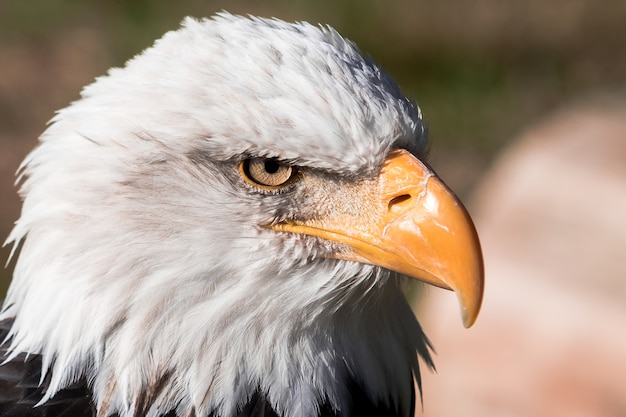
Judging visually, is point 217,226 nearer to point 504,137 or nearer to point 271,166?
point 271,166

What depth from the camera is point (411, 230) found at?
2.29 meters

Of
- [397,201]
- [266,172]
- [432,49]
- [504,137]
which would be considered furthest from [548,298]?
[432,49]

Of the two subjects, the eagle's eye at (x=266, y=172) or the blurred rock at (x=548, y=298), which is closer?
the eagle's eye at (x=266, y=172)

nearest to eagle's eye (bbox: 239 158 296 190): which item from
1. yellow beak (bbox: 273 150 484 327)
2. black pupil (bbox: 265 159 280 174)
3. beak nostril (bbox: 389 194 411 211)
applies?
black pupil (bbox: 265 159 280 174)

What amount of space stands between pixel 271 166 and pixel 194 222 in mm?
225

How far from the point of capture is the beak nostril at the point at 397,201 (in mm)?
2340

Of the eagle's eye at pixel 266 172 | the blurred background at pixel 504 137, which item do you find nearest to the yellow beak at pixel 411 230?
the eagle's eye at pixel 266 172

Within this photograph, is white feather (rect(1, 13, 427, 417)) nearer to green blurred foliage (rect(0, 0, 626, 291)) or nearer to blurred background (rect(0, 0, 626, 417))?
blurred background (rect(0, 0, 626, 417))

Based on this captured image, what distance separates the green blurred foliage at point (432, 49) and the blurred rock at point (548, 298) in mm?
2242

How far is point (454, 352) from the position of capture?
14.9 feet

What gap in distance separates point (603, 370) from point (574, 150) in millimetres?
1284

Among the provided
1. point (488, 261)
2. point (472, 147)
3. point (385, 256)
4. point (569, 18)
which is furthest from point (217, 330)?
point (569, 18)

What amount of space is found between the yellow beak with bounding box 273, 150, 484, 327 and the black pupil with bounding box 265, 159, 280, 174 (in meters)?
0.14

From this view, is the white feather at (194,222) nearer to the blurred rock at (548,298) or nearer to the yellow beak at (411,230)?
the yellow beak at (411,230)
